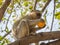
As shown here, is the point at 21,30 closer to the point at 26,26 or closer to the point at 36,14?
the point at 26,26

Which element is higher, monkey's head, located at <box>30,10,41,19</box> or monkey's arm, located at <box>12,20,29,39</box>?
monkey's head, located at <box>30,10,41,19</box>

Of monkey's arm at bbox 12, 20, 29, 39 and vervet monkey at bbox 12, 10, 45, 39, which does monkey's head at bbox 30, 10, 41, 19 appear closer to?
vervet monkey at bbox 12, 10, 45, 39

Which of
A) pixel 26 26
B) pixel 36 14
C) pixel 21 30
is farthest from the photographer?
pixel 36 14

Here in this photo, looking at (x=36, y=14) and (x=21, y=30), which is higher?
(x=36, y=14)

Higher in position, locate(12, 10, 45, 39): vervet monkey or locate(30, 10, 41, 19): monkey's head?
locate(30, 10, 41, 19): monkey's head

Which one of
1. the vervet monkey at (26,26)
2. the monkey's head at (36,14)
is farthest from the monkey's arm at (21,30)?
the monkey's head at (36,14)

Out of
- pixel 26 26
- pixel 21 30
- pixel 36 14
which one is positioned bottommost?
pixel 21 30

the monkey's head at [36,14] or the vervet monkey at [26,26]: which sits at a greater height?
the monkey's head at [36,14]

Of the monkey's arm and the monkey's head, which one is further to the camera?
the monkey's head

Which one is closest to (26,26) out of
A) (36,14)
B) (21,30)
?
(21,30)

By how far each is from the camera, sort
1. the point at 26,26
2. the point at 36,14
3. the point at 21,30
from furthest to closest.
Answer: the point at 36,14, the point at 21,30, the point at 26,26

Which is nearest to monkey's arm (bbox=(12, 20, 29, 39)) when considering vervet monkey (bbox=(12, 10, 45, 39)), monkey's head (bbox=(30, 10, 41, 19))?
vervet monkey (bbox=(12, 10, 45, 39))

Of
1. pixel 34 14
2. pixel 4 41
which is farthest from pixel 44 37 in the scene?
pixel 4 41

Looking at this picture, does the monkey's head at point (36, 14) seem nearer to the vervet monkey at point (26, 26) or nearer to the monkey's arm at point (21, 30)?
the vervet monkey at point (26, 26)
